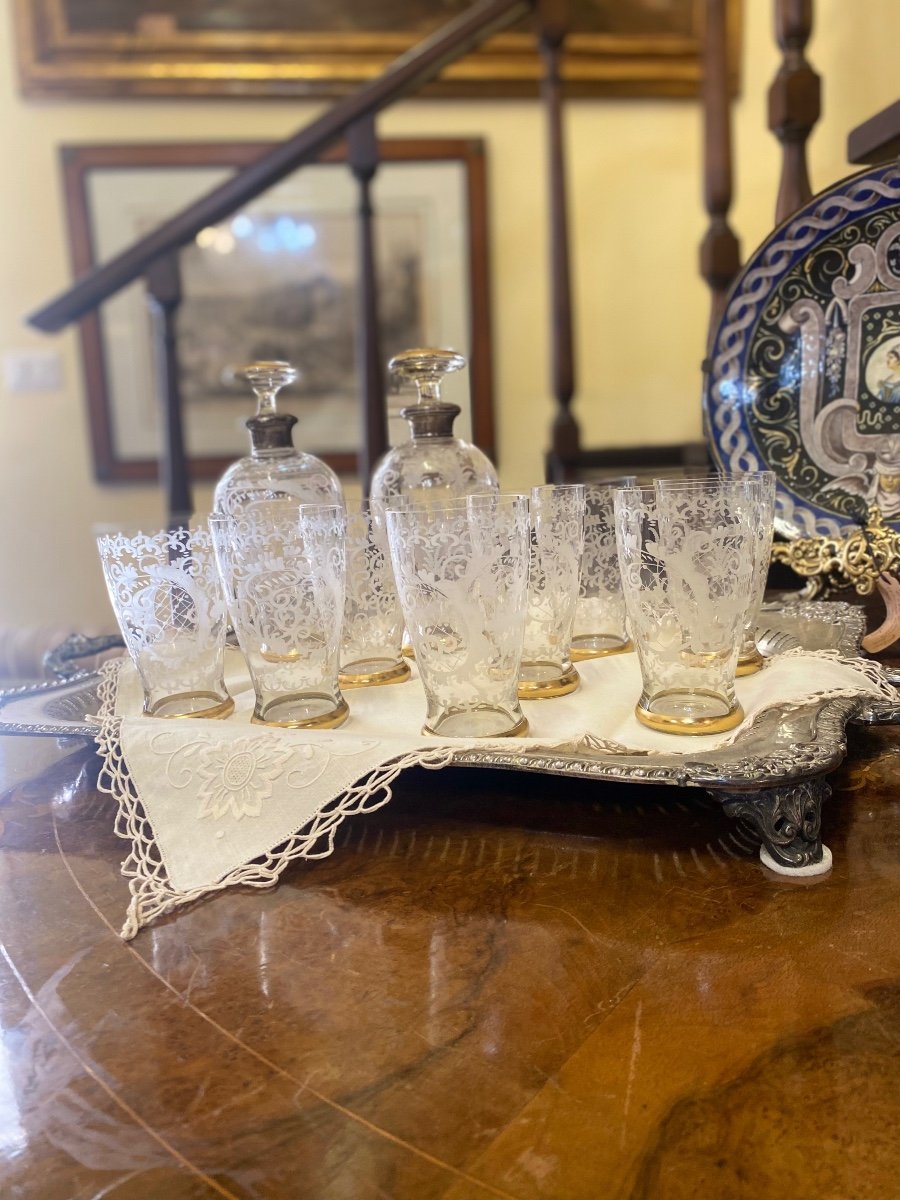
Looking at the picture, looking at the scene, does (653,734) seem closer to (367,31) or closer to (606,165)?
(606,165)

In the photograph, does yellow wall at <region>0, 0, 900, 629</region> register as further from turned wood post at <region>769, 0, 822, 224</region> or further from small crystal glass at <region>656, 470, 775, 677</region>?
small crystal glass at <region>656, 470, 775, 677</region>

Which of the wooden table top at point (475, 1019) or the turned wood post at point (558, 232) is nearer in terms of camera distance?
the wooden table top at point (475, 1019)

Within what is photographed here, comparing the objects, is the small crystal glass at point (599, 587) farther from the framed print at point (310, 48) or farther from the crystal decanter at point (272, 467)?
the framed print at point (310, 48)

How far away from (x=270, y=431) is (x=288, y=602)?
0.81ft

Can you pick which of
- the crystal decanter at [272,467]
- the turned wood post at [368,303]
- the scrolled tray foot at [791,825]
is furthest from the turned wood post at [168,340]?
the scrolled tray foot at [791,825]

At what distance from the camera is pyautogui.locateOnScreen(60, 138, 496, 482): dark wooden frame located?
2121mm

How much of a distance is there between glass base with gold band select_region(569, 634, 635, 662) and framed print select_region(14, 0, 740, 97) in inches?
70.7

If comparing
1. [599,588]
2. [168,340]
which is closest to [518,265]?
[168,340]

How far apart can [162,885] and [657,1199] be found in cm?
30

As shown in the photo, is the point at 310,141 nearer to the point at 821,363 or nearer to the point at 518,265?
the point at 518,265

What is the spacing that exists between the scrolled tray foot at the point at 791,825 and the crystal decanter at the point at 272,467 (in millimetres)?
478

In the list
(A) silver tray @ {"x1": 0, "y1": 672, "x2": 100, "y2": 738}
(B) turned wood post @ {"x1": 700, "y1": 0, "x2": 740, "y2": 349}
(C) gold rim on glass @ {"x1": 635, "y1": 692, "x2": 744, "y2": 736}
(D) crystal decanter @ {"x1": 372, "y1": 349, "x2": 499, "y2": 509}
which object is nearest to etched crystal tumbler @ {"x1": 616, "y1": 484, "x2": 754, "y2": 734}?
(C) gold rim on glass @ {"x1": 635, "y1": 692, "x2": 744, "y2": 736}

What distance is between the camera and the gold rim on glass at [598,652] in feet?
2.50

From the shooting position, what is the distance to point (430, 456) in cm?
82
